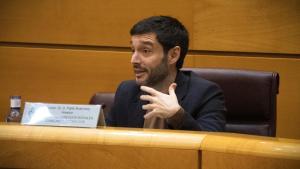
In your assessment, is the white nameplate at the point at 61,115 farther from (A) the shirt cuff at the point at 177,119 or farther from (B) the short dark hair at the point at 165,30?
(B) the short dark hair at the point at 165,30

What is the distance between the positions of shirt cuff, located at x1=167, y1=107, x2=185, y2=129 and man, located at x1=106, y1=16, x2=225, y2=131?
148mm

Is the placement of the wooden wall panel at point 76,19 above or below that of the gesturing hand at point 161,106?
above

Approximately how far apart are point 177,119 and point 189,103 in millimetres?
292

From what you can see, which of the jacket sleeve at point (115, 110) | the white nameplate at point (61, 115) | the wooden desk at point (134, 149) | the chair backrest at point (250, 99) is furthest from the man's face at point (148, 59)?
the wooden desk at point (134, 149)

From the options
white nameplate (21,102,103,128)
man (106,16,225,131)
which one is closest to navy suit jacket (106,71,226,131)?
man (106,16,225,131)

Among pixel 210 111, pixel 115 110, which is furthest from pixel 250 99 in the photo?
pixel 115 110

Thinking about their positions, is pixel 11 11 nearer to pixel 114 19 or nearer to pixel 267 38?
A: pixel 114 19

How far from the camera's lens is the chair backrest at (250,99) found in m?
2.21

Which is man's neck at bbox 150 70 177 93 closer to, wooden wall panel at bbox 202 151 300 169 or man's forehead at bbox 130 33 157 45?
man's forehead at bbox 130 33 157 45

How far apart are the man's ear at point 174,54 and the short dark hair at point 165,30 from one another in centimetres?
2

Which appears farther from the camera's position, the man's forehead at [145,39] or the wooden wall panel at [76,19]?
the wooden wall panel at [76,19]

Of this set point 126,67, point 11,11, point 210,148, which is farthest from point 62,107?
point 11,11

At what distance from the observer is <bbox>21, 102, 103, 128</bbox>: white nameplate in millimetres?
1330

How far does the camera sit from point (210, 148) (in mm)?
1064
